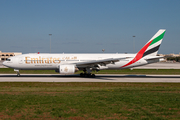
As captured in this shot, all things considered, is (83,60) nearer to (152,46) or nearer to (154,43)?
(152,46)

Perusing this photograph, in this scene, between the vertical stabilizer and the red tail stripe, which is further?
the vertical stabilizer

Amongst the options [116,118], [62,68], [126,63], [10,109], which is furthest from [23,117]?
[126,63]

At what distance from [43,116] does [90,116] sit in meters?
2.29

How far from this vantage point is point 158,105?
36.4 ft

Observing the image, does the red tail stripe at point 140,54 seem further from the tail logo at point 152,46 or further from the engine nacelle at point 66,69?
the engine nacelle at point 66,69

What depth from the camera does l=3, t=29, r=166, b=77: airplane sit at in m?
31.5

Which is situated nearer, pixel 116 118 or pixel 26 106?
pixel 116 118

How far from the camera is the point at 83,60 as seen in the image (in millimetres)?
32812

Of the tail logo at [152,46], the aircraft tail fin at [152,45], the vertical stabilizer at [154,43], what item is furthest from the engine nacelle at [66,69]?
the vertical stabilizer at [154,43]

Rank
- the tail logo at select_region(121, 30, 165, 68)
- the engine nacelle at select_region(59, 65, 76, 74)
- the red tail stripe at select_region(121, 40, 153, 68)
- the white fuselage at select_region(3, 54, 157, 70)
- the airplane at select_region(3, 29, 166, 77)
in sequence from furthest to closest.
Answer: the tail logo at select_region(121, 30, 165, 68) < the red tail stripe at select_region(121, 40, 153, 68) < the white fuselage at select_region(3, 54, 157, 70) < the airplane at select_region(3, 29, 166, 77) < the engine nacelle at select_region(59, 65, 76, 74)

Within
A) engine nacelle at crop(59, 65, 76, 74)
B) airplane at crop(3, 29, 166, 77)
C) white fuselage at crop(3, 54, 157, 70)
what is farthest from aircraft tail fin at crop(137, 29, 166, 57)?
engine nacelle at crop(59, 65, 76, 74)

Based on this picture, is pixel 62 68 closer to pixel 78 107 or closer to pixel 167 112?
pixel 78 107

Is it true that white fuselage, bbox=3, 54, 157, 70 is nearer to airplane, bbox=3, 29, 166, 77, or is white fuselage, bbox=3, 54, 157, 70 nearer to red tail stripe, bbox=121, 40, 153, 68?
airplane, bbox=3, 29, 166, 77

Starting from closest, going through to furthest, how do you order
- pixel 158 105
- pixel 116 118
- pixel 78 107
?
pixel 116 118 → pixel 78 107 → pixel 158 105
